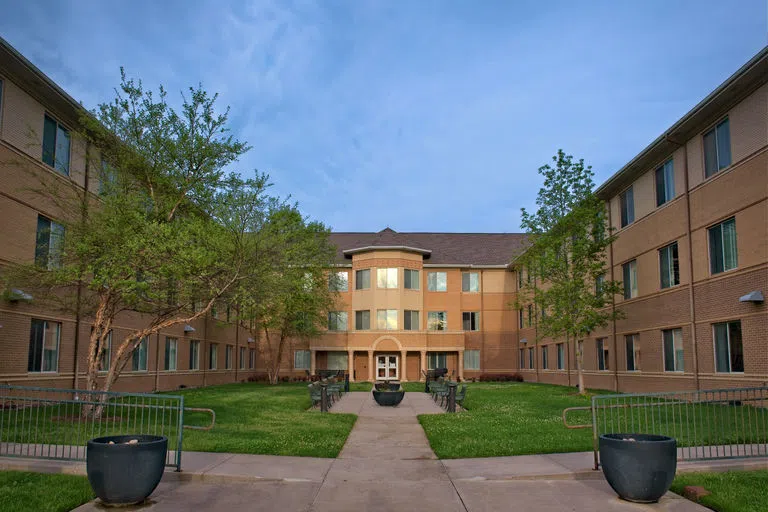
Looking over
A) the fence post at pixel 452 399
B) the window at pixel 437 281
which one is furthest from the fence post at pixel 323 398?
the window at pixel 437 281

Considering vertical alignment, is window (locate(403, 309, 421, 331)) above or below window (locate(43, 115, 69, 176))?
below

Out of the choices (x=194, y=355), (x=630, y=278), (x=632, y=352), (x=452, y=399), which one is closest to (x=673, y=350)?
(x=632, y=352)

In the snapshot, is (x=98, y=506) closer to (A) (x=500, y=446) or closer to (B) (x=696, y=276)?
(A) (x=500, y=446)

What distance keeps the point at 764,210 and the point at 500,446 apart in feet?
36.9

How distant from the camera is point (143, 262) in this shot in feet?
52.1

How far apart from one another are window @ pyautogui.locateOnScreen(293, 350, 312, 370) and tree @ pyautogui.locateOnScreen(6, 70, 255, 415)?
30959mm

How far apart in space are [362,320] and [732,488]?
3888 cm

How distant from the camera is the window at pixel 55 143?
71.1 ft

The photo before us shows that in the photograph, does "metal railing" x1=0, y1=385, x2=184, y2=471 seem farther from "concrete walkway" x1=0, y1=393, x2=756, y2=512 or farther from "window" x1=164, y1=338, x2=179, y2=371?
"window" x1=164, y1=338, x2=179, y2=371

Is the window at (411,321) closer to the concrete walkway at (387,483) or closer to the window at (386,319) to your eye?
the window at (386,319)

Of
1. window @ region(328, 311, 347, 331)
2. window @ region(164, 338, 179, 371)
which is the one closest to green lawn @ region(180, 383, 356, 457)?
window @ region(164, 338, 179, 371)

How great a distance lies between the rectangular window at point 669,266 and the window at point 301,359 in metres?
29.5

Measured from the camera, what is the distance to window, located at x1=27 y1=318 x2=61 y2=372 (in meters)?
21.3

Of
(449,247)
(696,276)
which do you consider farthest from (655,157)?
(449,247)
